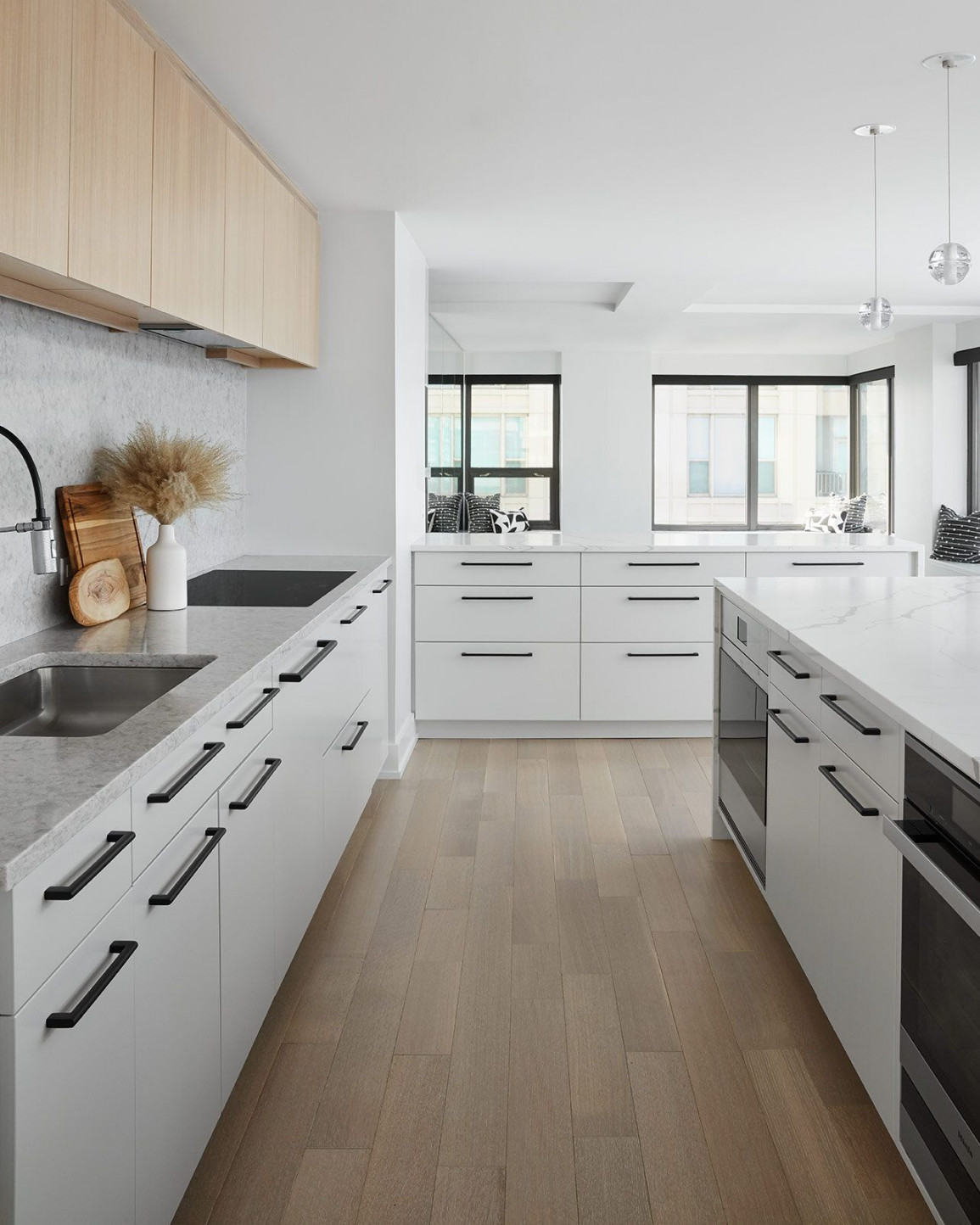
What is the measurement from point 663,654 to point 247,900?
3.08m

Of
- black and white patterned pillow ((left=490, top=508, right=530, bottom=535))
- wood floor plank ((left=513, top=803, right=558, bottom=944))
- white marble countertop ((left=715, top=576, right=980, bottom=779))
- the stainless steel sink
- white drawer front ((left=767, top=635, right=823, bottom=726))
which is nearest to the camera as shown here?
white marble countertop ((left=715, top=576, right=980, bottom=779))

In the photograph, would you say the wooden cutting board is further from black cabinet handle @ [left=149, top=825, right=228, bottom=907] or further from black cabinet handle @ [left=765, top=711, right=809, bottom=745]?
black cabinet handle @ [left=765, top=711, right=809, bottom=745]

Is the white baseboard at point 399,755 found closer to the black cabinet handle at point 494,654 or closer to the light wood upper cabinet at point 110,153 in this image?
the black cabinet handle at point 494,654

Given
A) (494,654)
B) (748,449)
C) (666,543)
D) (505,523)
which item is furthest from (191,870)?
(748,449)

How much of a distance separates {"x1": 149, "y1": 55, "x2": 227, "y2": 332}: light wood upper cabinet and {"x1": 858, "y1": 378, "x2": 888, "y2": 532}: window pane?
7766mm

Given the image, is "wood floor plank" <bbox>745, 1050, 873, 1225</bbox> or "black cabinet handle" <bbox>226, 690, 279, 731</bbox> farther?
"black cabinet handle" <bbox>226, 690, 279, 731</bbox>

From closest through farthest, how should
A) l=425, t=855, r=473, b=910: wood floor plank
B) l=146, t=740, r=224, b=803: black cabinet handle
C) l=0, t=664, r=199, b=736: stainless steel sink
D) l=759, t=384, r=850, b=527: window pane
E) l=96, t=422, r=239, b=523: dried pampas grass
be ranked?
1. l=146, t=740, r=224, b=803: black cabinet handle
2. l=0, t=664, r=199, b=736: stainless steel sink
3. l=96, t=422, r=239, b=523: dried pampas grass
4. l=425, t=855, r=473, b=910: wood floor plank
5. l=759, t=384, r=850, b=527: window pane

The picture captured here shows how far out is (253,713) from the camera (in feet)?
6.71

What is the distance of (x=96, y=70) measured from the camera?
2006 mm

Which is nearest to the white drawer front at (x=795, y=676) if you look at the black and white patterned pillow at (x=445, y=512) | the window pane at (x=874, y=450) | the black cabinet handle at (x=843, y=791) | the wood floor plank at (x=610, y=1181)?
the black cabinet handle at (x=843, y=791)

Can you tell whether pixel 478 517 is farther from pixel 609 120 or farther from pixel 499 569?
pixel 609 120

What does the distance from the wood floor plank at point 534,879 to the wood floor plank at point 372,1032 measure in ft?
0.94

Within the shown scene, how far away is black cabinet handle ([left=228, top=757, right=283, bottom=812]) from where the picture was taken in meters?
1.91

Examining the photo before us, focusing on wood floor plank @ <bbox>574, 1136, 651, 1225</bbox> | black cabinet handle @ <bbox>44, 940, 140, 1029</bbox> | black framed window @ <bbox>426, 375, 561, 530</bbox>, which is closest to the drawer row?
wood floor plank @ <bbox>574, 1136, 651, 1225</bbox>
